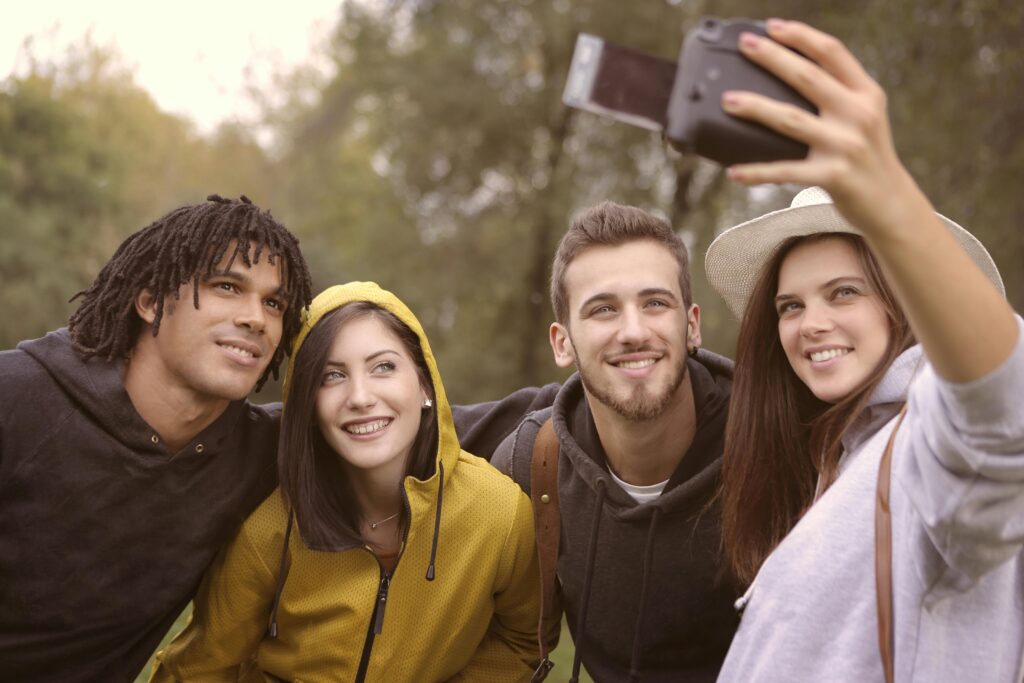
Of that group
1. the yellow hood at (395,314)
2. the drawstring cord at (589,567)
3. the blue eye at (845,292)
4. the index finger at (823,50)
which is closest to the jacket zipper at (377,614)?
the yellow hood at (395,314)

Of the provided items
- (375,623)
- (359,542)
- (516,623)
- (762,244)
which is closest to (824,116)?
(762,244)

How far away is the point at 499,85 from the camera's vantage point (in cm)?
1495

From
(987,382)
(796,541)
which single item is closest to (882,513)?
(796,541)

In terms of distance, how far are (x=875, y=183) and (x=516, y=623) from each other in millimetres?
2930

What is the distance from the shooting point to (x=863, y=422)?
2.41m

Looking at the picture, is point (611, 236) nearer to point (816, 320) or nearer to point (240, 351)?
point (816, 320)

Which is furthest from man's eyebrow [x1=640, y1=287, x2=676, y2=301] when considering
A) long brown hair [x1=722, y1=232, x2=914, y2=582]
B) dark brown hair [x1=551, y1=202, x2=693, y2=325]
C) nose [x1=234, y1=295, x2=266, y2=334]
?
nose [x1=234, y1=295, x2=266, y2=334]

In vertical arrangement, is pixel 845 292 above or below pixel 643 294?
above

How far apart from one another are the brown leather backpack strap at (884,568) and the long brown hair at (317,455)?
211 cm

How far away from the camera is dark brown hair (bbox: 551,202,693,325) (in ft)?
12.1

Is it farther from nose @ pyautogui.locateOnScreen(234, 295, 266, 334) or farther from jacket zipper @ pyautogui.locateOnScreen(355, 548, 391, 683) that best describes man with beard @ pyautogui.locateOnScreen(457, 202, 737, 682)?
nose @ pyautogui.locateOnScreen(234, 295, 266, 334)

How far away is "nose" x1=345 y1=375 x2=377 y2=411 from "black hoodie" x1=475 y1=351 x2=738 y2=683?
0.77 meters

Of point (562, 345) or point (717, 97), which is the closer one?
point (717, 97)

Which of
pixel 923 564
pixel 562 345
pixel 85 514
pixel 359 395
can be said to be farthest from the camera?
pixel 562 345
